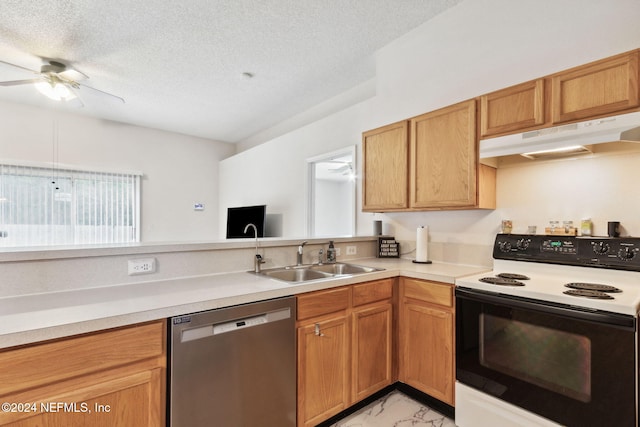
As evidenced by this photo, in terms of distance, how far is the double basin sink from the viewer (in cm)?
214

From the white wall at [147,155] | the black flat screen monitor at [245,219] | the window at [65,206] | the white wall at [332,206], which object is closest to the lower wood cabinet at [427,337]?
the black flat screen monitor at [245,219]

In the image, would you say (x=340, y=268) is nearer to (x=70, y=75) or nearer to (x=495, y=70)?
(x=495, y=70)

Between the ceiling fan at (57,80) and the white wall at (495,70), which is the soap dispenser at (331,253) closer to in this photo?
the white wall at (495,70)

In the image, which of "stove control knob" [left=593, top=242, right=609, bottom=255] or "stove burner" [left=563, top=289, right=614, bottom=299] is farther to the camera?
"stove control knob" [left=593, top=242, right=609, bottom=255]

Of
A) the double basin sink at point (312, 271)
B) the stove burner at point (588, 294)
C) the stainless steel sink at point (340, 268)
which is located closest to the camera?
the stove burner at point (588, 294)

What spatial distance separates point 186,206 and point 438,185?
512cm

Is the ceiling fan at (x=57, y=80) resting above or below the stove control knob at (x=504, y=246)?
above

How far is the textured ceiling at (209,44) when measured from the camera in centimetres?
238

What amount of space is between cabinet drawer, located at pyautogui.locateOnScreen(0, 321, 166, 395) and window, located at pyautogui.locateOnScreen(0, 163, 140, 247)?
4160 mm

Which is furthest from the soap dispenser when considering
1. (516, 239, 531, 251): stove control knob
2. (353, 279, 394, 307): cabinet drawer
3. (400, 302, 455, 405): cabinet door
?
(516, 239, 531, 251): stove control knob

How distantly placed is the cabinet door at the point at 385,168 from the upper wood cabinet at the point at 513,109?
644 mm

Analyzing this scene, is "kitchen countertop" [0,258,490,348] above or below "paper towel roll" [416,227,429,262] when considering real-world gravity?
below

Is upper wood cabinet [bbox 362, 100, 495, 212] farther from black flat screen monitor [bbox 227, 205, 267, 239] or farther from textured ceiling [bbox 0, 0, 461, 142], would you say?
black flat screen monitor [bbox 227, 205, 267, 239]

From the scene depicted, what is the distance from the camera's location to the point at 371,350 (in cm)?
203
